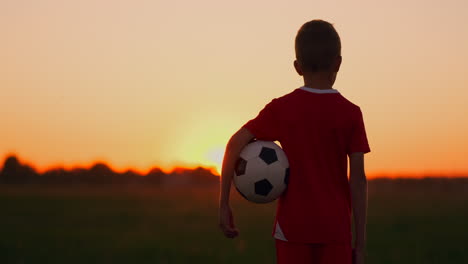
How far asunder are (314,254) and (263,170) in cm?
52

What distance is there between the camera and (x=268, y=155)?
4289 millimetres

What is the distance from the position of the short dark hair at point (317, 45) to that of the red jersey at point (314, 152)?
0.48 ft

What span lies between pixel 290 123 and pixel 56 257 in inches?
353

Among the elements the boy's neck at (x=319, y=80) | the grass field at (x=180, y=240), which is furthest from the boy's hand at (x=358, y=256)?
the grass field at (x=180, y=240)

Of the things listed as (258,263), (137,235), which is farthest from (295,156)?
(137,235)

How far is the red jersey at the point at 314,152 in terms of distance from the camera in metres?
4.22

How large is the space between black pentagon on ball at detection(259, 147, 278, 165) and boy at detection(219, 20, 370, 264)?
7 centimetres

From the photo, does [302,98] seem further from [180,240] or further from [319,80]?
[180,240]

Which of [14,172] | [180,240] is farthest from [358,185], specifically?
[14,172]

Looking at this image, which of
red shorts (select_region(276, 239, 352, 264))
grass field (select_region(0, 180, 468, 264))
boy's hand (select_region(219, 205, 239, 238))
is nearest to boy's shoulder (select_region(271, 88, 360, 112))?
boy's hand (select_region(219, 205, 239, 238))

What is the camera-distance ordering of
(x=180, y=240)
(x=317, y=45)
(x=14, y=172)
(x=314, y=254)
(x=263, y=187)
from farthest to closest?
(x=14, y=172), (x=180, y=240), (x=263, y=187), (x=314, y=254), (x=317, y=45)

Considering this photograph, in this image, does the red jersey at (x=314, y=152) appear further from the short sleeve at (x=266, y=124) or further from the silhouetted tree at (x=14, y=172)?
the silhouetted tree at (x=14, y=172)

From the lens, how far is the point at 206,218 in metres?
24.1

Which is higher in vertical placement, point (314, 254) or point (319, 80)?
point (319, 80)
